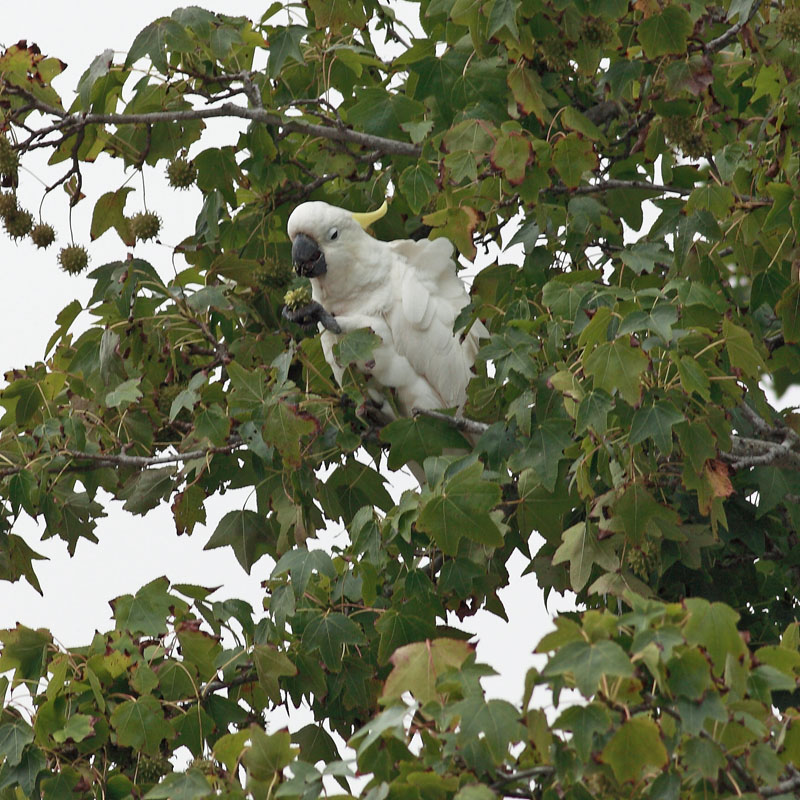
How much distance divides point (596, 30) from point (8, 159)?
5.38ft

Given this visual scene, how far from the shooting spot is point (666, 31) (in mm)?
3344

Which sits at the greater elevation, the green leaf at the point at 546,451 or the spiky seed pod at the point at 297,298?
the spiky seed pod at the point at 297,298

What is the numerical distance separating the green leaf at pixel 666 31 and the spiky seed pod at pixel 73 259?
1.71 m

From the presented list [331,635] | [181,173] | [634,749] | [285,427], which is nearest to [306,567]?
[331,635]

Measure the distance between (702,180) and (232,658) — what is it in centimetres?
193

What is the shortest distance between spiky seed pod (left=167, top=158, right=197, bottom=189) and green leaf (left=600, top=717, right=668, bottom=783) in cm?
247

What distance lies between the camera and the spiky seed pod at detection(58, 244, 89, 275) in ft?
12.3

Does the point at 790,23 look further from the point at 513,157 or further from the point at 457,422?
the point at 457,422

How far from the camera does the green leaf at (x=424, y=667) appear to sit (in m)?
2.28

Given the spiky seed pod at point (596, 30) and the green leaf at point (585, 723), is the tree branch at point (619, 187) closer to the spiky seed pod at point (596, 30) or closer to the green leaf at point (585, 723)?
the spiky seed pod at point (596, 30)

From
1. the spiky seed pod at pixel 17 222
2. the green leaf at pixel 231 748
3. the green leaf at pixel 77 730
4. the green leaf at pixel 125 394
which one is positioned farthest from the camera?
the spiky seed pod at pixel 17 222

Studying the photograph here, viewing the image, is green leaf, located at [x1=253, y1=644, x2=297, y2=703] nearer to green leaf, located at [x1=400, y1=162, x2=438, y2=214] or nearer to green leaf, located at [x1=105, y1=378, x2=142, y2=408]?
green leaf, located at [x1=105, y1=378, x2=142, y2=408]

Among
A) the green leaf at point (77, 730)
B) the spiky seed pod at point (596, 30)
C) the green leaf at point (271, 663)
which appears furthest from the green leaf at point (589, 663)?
the spiky seed pod at point (596, 30)

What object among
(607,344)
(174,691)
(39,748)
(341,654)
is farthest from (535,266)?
(39,748)
